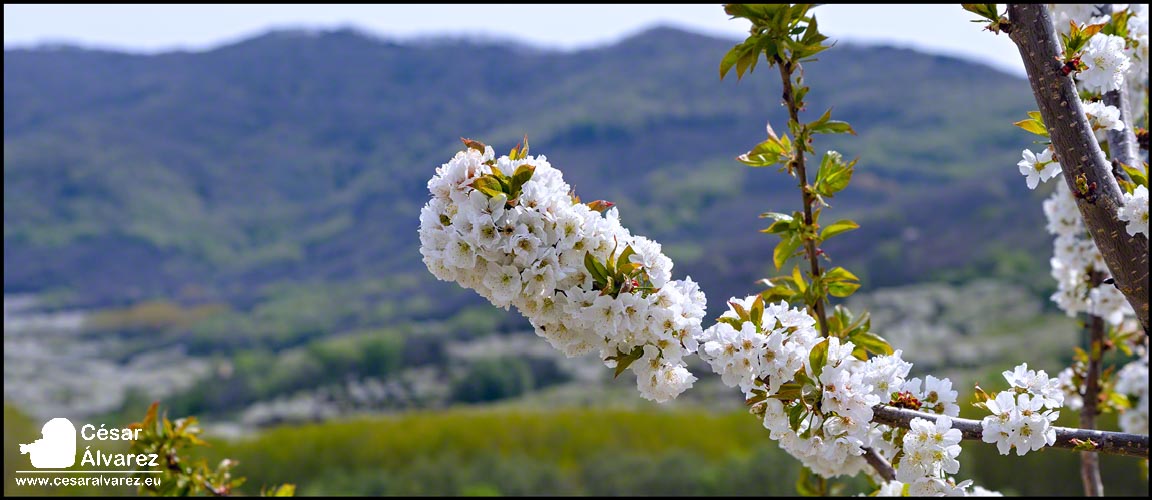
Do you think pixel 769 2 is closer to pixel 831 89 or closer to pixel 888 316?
pixel 888 316

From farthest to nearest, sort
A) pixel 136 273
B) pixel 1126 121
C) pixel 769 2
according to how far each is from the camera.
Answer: pixel 136 273
pixel 1126 121
pixel 769 2

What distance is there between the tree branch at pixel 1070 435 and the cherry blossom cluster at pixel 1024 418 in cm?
2

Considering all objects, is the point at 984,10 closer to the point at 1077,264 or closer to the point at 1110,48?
the point at 1110,48

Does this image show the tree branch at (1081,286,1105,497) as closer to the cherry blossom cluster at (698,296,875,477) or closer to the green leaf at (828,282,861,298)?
the green leaf at (828,282,861,298)

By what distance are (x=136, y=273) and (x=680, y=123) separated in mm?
53891

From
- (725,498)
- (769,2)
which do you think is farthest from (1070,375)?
(725,498)

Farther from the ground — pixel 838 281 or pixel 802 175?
pixel 802 175

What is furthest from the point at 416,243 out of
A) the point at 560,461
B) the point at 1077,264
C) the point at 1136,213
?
the point at 1136,213

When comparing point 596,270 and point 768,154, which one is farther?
point 768,154

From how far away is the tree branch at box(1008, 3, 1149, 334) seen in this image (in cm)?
174

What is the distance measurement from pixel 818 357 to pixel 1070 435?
504 millimetres

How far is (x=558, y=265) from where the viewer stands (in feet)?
5.98

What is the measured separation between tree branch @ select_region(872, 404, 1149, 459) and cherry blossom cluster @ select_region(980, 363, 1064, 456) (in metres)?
0.02

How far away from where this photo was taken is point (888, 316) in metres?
25.0
